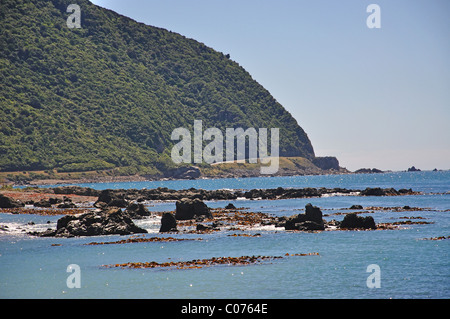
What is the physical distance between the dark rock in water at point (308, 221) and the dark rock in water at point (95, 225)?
14.0 meters

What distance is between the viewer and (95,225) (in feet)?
175

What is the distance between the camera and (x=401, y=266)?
112 feet

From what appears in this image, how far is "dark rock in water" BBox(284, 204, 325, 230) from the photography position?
177 feet

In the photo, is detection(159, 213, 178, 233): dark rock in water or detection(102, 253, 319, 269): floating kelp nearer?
detection(102, 253, 319, 269): floating kelp

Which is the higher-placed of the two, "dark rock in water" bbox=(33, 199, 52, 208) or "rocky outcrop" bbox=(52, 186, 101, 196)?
"rocky outcrop" bbox=(52, 186, 101, 196)

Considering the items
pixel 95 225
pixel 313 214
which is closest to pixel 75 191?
pixel 95 225

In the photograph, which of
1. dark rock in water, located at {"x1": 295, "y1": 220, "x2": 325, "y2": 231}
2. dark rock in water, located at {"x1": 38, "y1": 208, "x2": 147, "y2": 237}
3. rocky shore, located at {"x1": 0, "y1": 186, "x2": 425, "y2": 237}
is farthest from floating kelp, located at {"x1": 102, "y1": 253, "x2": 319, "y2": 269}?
rocky shore, located at {"x1": 0, "y1": 186, "x2": 425, "y2": 237}

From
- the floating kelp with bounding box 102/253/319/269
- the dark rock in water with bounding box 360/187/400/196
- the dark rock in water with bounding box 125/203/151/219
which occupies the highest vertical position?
the dark rock in water with bounding box 360/187/400/196

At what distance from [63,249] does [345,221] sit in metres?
26.5

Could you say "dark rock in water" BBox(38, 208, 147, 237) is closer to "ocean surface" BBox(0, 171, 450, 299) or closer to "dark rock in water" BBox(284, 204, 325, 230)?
"ocean surface" BBox(0, 171, 450, 299)

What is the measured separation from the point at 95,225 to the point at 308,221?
1990 cm

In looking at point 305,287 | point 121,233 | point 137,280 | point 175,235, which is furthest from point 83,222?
point 305,287

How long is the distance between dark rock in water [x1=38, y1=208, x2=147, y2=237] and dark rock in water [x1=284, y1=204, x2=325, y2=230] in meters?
14.0

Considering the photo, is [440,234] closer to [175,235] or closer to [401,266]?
[401,266]
